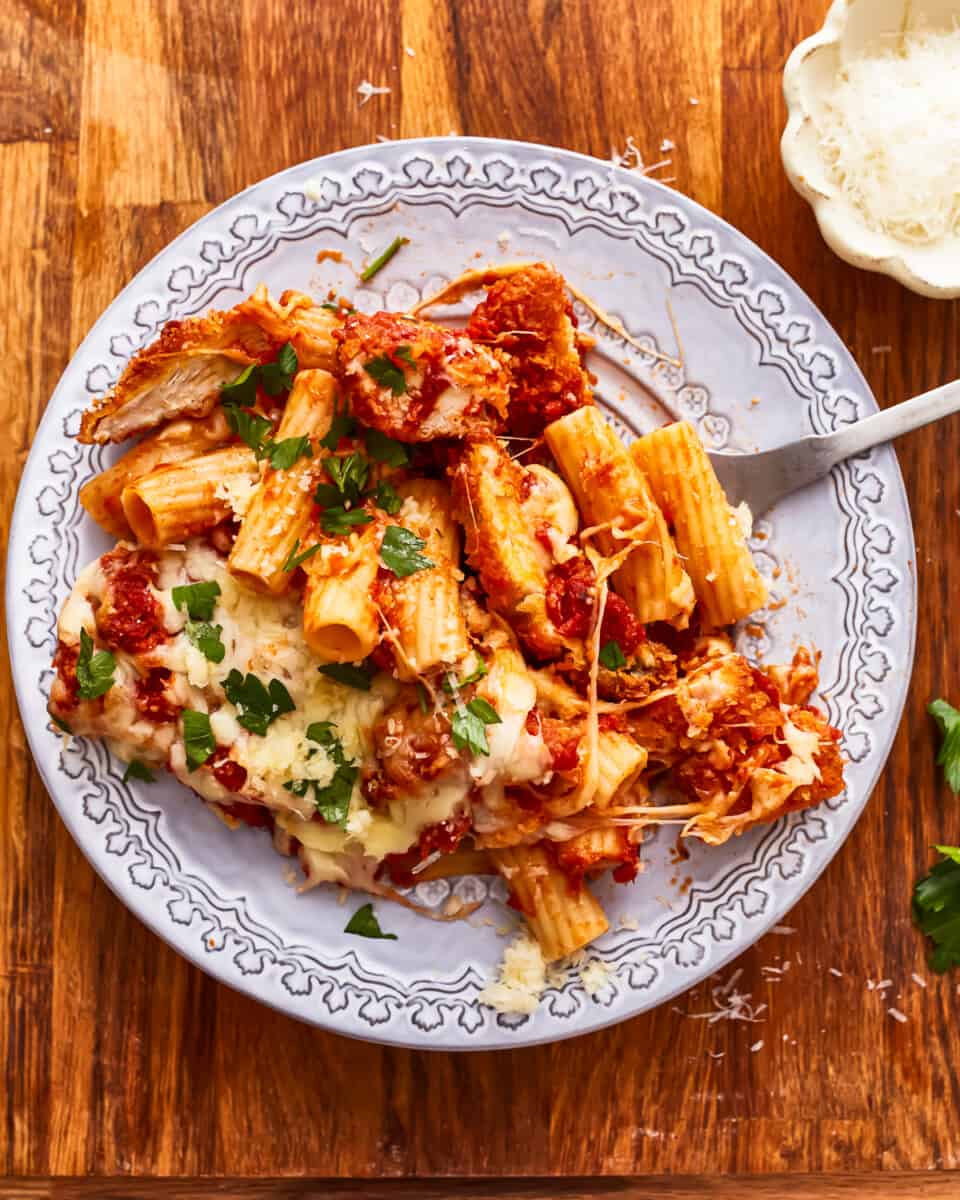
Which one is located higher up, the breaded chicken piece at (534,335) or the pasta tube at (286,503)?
the breaded chicken piece at (534,335)

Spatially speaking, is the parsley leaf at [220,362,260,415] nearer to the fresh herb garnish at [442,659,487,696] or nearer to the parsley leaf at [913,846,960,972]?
the fresh herb garnish at [442,659,487,696]

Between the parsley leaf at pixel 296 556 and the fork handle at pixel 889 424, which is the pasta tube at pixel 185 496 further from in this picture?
the fork handle at pixel 889 424

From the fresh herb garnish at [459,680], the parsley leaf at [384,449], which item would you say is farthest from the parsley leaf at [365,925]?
the parsley leaf at [384,449]

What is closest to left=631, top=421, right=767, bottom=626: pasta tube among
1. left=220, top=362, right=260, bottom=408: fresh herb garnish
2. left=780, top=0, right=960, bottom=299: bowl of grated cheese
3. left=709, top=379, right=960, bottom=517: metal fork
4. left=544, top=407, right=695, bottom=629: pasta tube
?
left=544, top=407, right=695, bottom=629: pasta tube

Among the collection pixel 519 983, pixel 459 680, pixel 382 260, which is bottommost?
pixel 519 983

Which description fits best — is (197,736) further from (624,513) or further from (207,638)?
(624,513)

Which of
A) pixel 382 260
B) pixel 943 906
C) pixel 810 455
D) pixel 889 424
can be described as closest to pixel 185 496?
pixel 382 260
